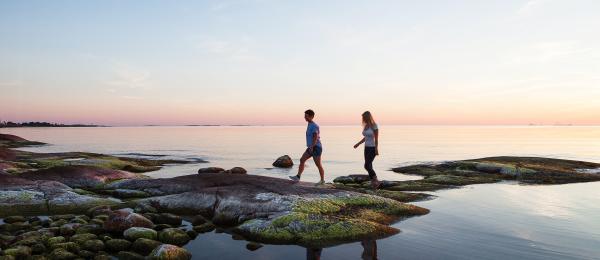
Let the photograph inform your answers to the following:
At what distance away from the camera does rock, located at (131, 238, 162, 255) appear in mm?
12064

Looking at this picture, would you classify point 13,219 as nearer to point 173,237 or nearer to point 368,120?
point 173,237

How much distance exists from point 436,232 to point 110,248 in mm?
10299

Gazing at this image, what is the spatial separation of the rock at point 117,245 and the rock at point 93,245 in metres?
0.17

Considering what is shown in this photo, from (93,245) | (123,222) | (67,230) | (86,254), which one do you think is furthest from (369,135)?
(86,254)

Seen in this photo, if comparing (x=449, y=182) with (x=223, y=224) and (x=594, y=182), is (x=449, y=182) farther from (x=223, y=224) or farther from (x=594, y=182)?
(x=223, y=224)

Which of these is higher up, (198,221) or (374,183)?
(374,183)

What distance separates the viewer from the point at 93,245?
39.4ft

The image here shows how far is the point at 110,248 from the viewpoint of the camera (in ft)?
39.5

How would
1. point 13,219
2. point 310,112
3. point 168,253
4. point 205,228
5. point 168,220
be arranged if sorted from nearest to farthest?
point 168,253 → point 205,228 → point 13,219 → point 168,220 → point 310,112

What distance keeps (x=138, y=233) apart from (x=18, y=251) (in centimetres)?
309

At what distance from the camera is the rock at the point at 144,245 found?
1206 centimetres

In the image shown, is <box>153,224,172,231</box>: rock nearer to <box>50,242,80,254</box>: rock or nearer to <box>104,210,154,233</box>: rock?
<box>104,210,154,233</box>: rock

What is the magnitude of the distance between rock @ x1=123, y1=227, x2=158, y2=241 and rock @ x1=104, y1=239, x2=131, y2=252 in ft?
2.08

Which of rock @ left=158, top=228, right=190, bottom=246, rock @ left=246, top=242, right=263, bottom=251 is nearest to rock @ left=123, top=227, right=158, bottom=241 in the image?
rock @ left=158, top=228, right=190, bottom=246
